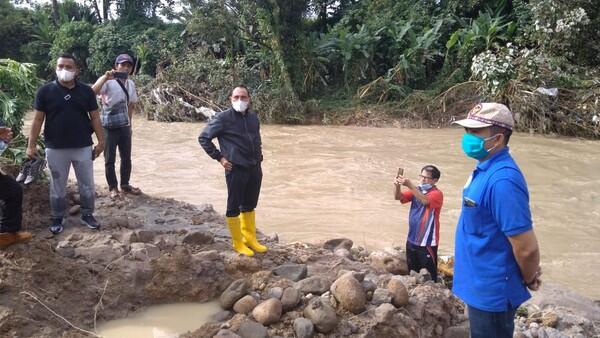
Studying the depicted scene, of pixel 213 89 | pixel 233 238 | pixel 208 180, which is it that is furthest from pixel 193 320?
pixel 213 89

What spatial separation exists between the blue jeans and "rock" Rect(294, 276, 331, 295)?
1312 millimetres

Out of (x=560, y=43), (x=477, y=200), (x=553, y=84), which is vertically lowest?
(x=477, y=200)

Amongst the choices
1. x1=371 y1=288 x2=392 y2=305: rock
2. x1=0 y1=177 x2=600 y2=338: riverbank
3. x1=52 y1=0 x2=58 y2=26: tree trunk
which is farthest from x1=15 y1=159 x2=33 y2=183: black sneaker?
x1=52 y1=0 x2=58 y2=26: tree trunk

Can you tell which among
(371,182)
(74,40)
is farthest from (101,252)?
(74,40)

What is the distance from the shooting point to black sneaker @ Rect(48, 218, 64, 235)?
4.93 metres

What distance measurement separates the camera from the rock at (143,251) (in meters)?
4.28

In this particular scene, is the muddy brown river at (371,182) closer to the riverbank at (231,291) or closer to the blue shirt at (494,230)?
the riverbank at (231,291)

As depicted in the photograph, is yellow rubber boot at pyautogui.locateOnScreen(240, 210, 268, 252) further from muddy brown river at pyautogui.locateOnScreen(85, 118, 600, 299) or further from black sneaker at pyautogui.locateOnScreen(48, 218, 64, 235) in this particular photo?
muddy brown river at pyautogui.locateOnScreen(85, 118, 600, 299)

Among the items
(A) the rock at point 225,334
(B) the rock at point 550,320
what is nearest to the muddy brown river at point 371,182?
(B) the rock at point 550,320

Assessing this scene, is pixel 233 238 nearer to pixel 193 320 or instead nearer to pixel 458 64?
pixel 193 320

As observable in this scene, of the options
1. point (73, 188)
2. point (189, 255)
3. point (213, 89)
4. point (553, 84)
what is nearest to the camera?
point (189, 255)

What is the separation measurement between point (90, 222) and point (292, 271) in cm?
220

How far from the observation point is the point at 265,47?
19.9 meters

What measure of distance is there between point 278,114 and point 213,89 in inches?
117
